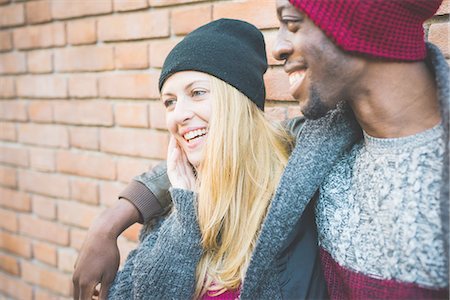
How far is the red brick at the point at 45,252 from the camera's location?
9.11 feet

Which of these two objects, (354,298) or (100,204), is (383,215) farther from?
(100,204)

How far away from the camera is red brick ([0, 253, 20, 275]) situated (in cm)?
306

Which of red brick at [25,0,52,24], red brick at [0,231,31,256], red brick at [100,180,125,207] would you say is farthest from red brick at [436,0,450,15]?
red brick at [0,231,31,256]

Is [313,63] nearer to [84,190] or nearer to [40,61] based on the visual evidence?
[84,190]

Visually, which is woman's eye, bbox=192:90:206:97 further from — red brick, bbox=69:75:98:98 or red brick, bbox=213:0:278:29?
red brick, bbox=69:75:98:98

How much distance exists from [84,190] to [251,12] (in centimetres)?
136

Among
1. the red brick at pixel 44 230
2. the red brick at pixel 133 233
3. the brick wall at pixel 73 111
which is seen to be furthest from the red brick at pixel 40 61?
the red brick at pixel 133 233

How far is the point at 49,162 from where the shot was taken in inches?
107

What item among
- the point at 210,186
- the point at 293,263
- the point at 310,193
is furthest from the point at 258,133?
the point at 293,263

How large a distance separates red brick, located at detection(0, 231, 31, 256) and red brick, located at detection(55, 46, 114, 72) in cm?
116

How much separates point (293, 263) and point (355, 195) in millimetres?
261

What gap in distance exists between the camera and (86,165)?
8.24 ft

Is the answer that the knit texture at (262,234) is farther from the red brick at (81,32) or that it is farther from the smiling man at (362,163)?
the red brick at (81,32)

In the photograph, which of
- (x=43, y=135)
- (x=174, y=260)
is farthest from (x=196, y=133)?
(x=43, y=135)
